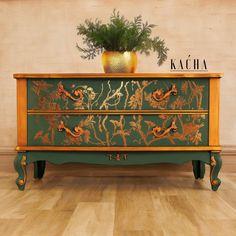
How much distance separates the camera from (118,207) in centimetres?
160

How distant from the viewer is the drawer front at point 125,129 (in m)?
1.84

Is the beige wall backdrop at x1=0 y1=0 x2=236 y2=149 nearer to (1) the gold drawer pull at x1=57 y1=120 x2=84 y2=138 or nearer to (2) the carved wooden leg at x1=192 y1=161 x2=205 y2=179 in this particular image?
(2) the carved wooden leg at x1=192 y1=161 x2=205 y2=179

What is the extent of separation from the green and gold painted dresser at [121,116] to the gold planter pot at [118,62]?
0.11 metres

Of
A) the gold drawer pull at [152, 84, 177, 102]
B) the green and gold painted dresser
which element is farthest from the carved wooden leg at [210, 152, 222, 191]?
the gold drawer pull at [152, 84, 177, 102]

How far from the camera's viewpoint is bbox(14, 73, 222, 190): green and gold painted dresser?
183 cm

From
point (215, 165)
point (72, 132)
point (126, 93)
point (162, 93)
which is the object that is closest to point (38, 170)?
point (72, 132)

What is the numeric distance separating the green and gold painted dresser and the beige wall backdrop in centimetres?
56

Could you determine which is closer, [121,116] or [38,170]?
[121,116]

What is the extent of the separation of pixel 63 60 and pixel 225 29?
1.02 m

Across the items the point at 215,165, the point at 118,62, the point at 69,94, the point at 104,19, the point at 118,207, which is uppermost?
the point at 104,19

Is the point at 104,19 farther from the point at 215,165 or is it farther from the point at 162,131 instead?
the point at 215,165

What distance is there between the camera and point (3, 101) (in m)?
2.42

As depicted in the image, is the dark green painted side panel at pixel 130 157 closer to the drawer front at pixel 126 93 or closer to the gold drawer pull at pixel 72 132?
the gold drawer pull at pixel 72 132

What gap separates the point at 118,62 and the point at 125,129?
340 millimetres
